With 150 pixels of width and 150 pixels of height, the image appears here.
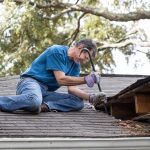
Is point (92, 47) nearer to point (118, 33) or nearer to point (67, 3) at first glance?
point (67, 3)

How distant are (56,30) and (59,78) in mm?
15241

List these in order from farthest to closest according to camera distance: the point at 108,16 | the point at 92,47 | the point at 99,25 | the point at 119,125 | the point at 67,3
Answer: the point at 99,25
the point at 67,3
the point at 108,16
the point at 92,47
the point at 119,125

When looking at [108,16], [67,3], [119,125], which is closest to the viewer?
[119,125]

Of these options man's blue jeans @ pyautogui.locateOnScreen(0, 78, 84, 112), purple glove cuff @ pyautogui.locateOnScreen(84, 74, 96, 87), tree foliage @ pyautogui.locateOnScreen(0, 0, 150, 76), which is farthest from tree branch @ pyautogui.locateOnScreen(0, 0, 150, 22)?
purple glove cuff @ pyautogui.locateOnScreen(84, 74, 96, 87)

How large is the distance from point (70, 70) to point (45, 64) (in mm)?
332

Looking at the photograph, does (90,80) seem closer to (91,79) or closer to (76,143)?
(91,79)

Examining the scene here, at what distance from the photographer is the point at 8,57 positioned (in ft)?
66.6

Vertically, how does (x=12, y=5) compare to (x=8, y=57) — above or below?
above

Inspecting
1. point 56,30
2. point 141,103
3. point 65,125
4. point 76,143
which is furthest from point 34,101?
point 56,30

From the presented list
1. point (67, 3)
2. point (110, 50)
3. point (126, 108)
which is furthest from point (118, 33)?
point (126, 108)

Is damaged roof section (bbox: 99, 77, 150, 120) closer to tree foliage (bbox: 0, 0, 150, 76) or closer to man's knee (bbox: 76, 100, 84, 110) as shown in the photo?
man's knee (bbox: 76, 100, 84, 110)

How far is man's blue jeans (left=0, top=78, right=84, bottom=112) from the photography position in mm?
5078

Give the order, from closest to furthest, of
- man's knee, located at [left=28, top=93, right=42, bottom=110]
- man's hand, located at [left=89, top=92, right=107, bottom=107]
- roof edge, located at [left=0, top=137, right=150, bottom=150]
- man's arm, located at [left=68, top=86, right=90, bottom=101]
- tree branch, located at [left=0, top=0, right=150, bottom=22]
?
roof edge, located at [left=0, top=137, right=150, bottom=150], man's knee, located at [left=28, top=93, right=42, bottom=110], man's hand, located at [left=89, top=92, right=107, bottom=107], man's arm, located at [left=68, top=86, right=90, bottom=101], tree branch, located at [left=0, top=0, right=150, bottom=22]

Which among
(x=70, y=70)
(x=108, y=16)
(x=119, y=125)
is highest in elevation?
(x=108, y=16)
